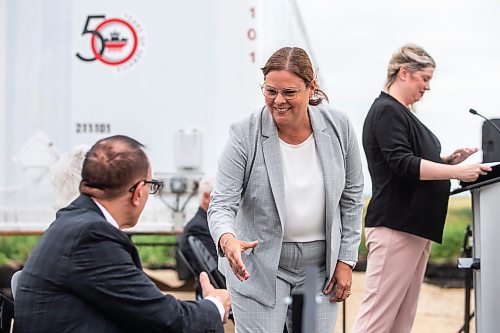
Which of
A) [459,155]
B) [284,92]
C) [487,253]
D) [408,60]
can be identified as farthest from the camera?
[459,155]

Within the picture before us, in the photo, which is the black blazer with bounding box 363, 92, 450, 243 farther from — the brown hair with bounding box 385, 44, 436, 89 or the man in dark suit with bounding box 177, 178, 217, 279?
the man in dark suit with bounding box 177, 178, 217, 279

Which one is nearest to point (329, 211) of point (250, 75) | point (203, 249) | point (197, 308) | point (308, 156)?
point (308, 156)

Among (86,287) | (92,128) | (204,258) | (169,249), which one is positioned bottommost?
(169,249)

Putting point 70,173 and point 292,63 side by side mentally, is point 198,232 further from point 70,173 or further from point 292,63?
point 292,63

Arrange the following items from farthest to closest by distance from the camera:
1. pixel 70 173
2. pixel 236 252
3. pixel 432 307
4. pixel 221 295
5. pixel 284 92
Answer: pixel 432 307 < pixel 70 173 < pixel 284 92 < pixel 236 252 < pixel 221 295

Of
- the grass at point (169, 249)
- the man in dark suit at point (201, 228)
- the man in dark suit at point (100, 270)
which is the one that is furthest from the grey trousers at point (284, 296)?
the grass at point (169, 249)

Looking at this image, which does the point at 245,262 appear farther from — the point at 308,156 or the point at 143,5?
the point at 143,5

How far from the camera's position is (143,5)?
6496mm

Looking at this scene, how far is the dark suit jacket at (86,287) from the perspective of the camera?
9.04 feet

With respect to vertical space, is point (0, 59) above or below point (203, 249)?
above

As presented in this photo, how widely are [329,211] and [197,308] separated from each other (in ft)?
2.97

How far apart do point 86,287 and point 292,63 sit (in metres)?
1.27

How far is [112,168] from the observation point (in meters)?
2.88

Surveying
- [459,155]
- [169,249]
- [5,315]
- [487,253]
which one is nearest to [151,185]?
[5,315]
